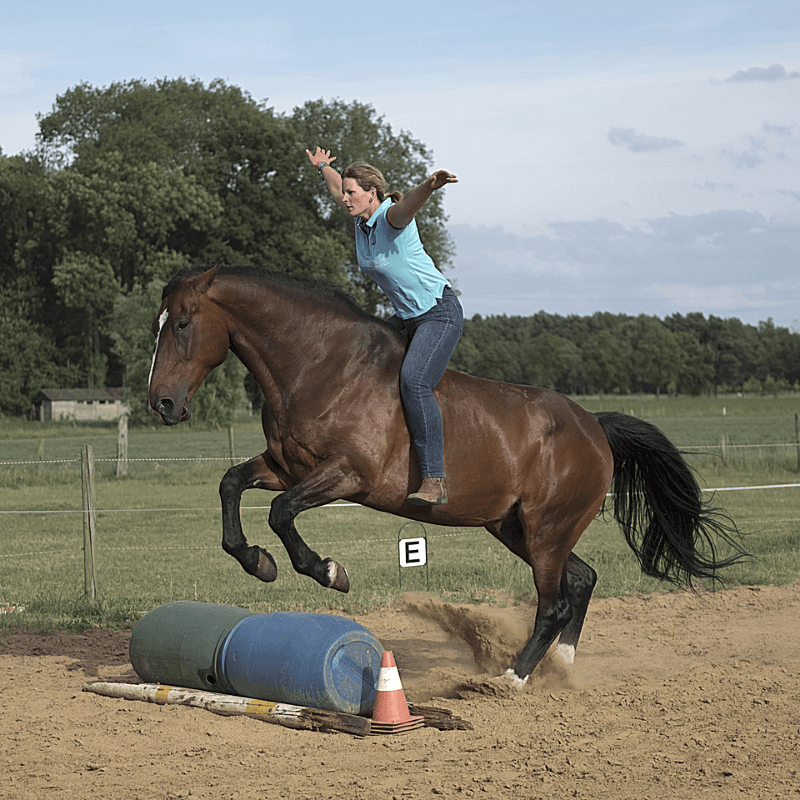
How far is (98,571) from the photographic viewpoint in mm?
10844

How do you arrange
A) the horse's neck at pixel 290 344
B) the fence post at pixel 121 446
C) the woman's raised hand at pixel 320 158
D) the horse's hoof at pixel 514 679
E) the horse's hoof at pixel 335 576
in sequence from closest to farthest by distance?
the horse's hoof at pixel 335 576
the horse's neck at pixel 290 344
the horse's hoof at pixel 514 679
the woman's raised hand at pixel 320 158
the fence post at pixel 121 446

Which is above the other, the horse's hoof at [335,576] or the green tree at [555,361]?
the green tree at [555,361]

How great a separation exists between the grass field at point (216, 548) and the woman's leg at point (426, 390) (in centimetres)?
358

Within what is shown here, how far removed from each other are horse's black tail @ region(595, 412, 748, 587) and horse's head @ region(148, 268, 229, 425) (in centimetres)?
299

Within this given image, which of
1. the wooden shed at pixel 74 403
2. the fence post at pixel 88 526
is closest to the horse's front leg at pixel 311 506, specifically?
the fence post at pixel 88 526

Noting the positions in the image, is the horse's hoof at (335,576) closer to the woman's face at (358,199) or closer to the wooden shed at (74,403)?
the woman's face at (358,199)

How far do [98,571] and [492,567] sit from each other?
15.1 ft

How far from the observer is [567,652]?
607 cm

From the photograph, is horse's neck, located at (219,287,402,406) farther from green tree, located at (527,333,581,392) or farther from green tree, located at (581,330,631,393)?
green tree, located at (527,333,581,392)

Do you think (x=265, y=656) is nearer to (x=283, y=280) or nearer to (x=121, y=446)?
(x=283, y=280)

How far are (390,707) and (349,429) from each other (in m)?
1.44

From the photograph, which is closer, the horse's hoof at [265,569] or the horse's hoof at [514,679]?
the horse's hoof at [265,569]

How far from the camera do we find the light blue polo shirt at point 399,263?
5.01 meters

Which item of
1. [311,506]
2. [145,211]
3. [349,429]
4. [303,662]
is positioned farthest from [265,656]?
[145,211]
